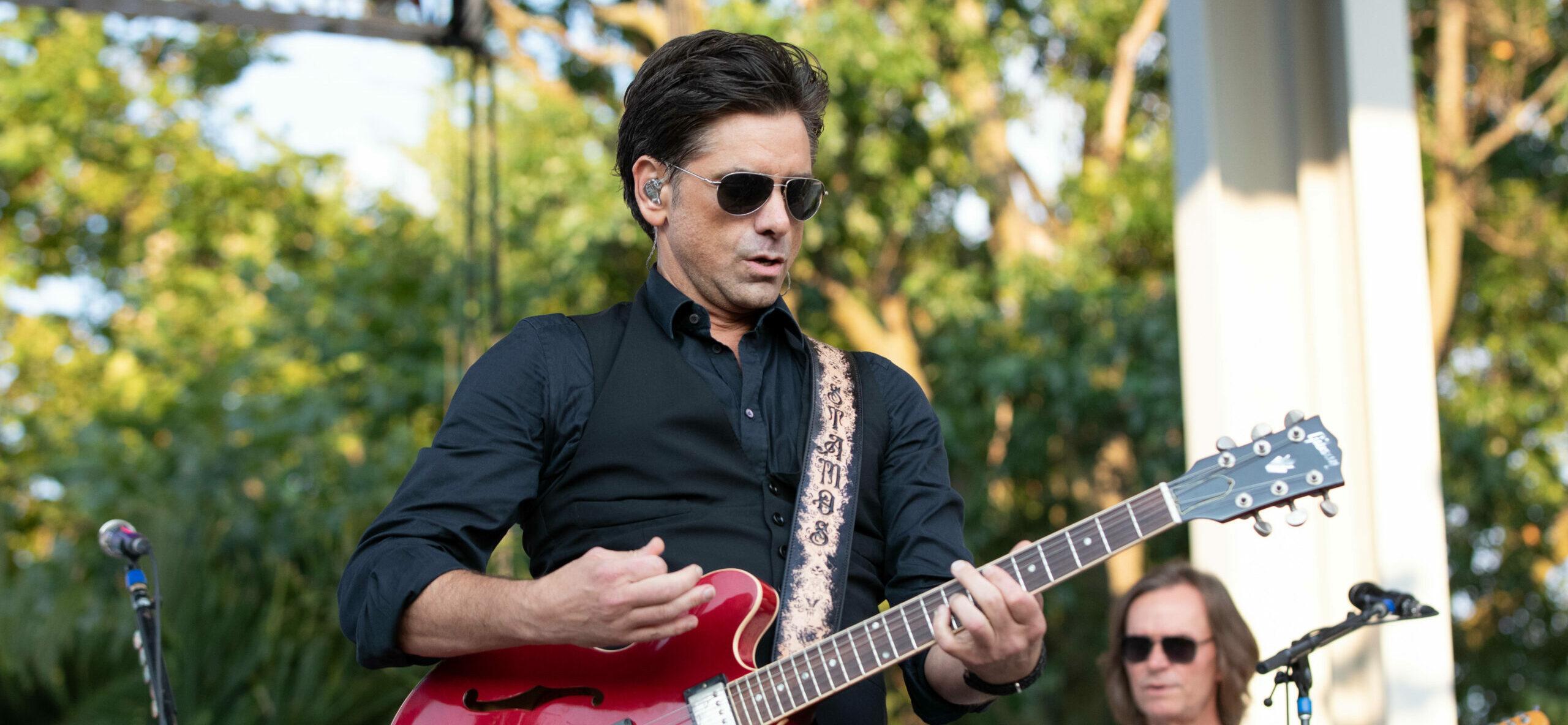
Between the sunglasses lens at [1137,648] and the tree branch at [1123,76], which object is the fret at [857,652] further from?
the tree branch at [1123,76]

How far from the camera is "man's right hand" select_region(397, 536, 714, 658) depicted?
6.06ft

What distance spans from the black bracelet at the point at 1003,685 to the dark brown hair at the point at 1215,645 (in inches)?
69.2

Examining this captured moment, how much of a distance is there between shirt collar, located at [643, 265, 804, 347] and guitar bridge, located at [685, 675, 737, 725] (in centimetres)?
59

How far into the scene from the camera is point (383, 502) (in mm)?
9609

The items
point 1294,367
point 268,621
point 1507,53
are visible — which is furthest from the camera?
point 1507,53

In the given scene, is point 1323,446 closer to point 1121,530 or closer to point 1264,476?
point 1264,476

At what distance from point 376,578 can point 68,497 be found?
1038 centimetres

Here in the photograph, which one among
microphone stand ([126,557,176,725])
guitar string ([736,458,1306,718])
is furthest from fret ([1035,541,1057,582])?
microphone stand ([126,557,176,725])

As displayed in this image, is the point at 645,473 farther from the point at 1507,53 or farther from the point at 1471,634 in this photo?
the point at 1507,53

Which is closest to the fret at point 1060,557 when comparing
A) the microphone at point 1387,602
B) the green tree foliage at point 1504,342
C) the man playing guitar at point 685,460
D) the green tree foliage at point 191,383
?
the man playing guitar at point 685,460

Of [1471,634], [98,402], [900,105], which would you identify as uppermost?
[900,105]

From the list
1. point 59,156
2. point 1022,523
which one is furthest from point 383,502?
point 59,156

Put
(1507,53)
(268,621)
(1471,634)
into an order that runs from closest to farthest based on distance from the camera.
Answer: (268,621) → (1471,634) → (1507,53)

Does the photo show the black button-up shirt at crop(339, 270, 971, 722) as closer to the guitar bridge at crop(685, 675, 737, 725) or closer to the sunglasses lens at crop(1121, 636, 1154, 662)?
the guitar bridge at crop(685, 675, 737, 725)
